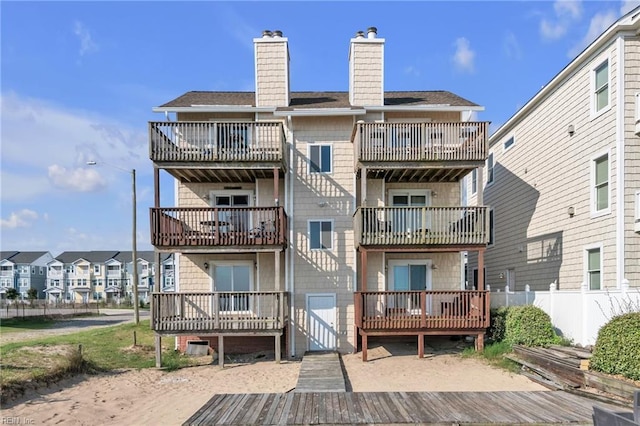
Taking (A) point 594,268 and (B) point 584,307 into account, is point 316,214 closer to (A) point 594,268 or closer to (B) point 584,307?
(B) point 584,307

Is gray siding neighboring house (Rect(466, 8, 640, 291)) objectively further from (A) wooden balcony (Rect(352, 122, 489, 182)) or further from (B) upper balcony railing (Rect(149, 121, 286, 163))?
(B) upper balcony railing (Rect(149, 121, 286, 163))

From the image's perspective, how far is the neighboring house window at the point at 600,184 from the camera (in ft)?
38.3

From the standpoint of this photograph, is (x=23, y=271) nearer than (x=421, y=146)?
No

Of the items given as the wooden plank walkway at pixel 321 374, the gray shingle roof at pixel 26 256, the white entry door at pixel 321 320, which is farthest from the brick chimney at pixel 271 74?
the gray shingle roof at pixel 26 256

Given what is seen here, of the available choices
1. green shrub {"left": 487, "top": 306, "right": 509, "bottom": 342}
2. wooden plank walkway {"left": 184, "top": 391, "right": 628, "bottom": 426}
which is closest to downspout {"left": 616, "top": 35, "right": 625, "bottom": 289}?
green shrub {"left": 487, "top": 306, "right": 509, "bottom": 342}

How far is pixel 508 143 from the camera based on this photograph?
1814 cm

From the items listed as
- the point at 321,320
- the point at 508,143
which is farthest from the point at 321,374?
the point at 508,143

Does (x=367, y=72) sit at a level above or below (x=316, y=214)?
above

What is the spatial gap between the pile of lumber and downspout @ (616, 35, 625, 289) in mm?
2923

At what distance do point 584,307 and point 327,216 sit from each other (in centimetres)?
825

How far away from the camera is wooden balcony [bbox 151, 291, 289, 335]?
12.4 metres

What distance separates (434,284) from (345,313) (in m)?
3.50

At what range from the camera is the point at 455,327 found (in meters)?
12.4

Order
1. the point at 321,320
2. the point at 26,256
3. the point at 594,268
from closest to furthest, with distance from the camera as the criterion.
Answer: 1. the point at 594,268
2. the point at 321,320
3. the point at 26,256
